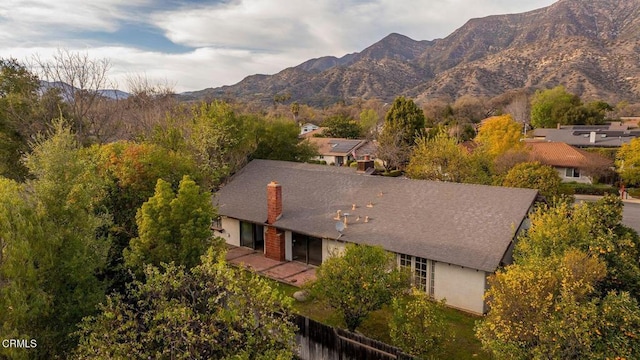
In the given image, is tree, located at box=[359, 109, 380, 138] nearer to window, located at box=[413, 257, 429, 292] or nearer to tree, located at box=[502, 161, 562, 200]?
tree, located at box=[502, 161, 562, 200]

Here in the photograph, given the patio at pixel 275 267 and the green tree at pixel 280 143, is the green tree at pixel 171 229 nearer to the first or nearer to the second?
the patio at pixel 275 267

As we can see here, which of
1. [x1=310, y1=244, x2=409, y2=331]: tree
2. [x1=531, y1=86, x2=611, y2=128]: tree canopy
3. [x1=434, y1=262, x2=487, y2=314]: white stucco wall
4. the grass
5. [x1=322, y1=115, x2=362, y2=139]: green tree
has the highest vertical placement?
[x1=531, y1=86, x2=611, y2=128]: tree canopy

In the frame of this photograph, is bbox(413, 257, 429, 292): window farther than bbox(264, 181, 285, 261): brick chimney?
No

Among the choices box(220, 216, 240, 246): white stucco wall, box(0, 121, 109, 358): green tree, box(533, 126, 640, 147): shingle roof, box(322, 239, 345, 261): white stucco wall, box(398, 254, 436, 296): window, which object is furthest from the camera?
box(533, 126, 640, 147): shingle roof

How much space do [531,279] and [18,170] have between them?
1510 inches

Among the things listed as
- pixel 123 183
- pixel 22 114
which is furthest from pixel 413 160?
pixel 22 114

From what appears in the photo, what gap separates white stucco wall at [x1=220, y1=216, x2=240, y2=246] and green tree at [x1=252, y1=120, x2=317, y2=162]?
10751 mm

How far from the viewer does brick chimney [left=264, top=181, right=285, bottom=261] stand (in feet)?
85.4

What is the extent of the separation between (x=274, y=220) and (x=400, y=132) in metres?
34.2

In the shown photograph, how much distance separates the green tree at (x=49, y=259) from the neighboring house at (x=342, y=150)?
5300cm

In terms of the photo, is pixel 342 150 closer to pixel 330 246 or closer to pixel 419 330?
pixel 330 246

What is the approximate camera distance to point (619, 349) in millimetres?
10969

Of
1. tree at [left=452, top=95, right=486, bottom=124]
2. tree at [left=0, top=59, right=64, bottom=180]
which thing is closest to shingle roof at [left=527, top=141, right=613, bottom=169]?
tree at [left=0, top=59, right=64, bottom=180]

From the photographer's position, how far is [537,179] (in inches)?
1118
